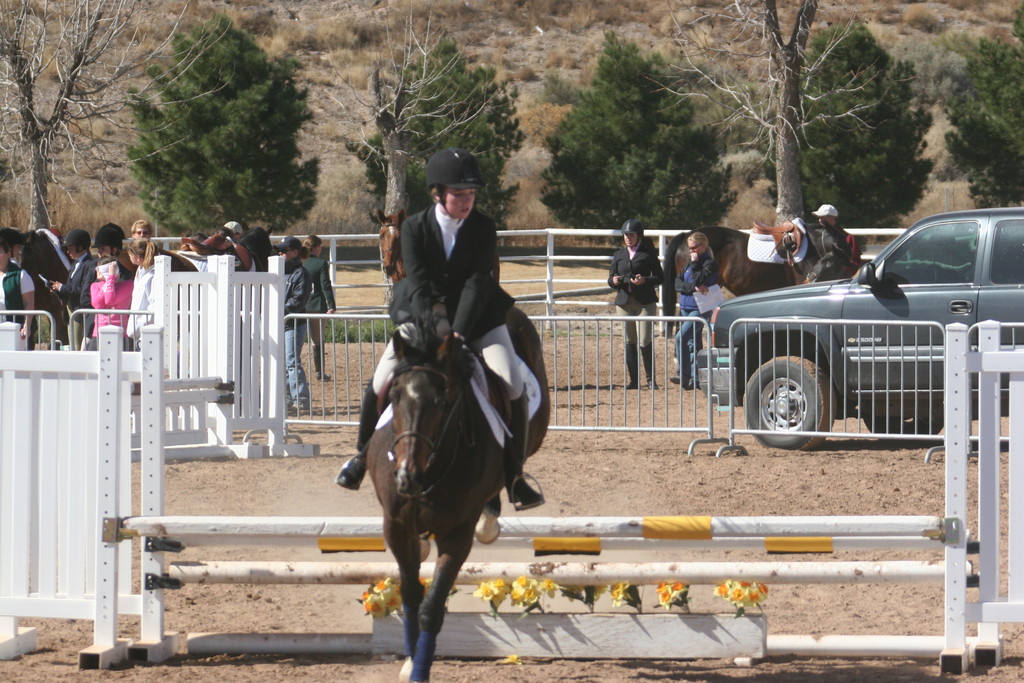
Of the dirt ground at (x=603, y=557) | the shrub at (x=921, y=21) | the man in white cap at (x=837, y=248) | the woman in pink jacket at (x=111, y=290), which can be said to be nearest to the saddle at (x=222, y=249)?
the woman in pink jacket at (x=111, y=290)

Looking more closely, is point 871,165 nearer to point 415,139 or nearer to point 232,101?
point 415,139

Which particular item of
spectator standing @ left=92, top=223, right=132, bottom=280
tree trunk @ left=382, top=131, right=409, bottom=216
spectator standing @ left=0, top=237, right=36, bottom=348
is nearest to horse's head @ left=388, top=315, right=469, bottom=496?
spectator standing @ left=92, top=223, right=132, bottom=280

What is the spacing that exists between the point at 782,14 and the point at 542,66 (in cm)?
1065

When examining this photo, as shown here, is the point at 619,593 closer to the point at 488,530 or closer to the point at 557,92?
the point at 488,530

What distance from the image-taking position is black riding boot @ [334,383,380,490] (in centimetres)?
582

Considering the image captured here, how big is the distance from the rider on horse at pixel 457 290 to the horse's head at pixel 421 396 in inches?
9.2

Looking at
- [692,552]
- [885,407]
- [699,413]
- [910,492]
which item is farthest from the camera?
[699,413]

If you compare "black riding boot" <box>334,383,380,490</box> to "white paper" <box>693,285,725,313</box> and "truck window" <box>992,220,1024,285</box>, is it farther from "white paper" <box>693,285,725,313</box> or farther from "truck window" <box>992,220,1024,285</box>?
"white paper" <box>693,285,725,313</box>

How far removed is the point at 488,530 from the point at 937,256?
712cm

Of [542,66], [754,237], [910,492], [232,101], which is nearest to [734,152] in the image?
[542,66]

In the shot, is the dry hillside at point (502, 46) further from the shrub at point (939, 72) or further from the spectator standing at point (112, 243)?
the spectator standing at point (112, 243)

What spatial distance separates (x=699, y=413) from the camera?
44.1ft

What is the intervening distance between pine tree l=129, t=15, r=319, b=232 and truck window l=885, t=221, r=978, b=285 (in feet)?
71.1

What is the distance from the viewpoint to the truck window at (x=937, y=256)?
455 inches
